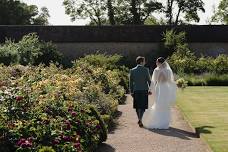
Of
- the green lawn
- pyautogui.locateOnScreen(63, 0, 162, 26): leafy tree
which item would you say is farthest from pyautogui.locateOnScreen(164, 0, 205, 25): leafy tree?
the green lawn

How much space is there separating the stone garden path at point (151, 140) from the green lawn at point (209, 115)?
9.4 inches

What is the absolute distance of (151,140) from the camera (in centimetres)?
1207

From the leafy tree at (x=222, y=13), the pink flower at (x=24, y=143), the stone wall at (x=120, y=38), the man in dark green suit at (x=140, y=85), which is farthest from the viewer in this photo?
the leafy tree at (x=222, y=13)

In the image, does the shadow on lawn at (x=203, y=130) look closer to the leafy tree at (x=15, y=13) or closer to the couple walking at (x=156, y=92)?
the couple walking at (x=156, y=92)

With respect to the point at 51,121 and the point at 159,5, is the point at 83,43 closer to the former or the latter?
the point at 159,5

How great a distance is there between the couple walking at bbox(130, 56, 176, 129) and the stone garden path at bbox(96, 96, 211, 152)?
318 millimetres

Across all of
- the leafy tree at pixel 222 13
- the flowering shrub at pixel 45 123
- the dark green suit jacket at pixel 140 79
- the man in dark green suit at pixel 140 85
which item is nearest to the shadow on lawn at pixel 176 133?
the man in dark green suit at pixel 140 85

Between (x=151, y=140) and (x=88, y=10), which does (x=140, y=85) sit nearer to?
(x=151, y=140)

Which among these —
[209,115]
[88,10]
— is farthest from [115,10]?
[209,115]

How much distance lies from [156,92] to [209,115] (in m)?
2.54

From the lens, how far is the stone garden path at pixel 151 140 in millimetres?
11086

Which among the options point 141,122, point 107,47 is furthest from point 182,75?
point 141,122

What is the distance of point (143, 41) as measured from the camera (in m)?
45.6

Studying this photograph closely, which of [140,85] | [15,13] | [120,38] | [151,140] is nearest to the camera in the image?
[151,140]
